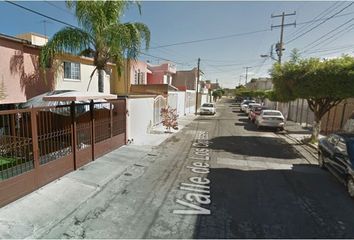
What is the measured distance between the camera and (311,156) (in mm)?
9539

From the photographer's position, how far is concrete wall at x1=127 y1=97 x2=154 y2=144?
10.9m

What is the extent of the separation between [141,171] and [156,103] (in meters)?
8.68

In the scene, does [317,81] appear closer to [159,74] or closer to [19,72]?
[19,72]

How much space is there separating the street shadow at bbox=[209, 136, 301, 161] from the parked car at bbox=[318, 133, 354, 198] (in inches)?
65.3

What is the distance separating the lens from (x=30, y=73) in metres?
10.5

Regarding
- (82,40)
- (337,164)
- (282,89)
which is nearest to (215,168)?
(337,164)

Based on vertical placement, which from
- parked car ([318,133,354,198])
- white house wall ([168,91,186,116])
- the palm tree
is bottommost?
parked car ([318,133,354,198])

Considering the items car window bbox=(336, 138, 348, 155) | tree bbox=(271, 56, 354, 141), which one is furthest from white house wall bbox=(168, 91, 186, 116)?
car window bbox=(336, 138, 348, 155)

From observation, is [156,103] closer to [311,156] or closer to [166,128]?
[166,128]

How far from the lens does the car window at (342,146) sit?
20.5 ft

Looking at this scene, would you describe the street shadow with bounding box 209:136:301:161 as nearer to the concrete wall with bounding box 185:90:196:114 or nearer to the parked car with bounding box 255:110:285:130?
the parked car with bounding box 255:110:285:130

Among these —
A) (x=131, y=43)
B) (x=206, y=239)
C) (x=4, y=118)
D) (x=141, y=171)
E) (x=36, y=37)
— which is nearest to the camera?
(x=206, y=239)

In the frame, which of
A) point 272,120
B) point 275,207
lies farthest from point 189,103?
point 275,207

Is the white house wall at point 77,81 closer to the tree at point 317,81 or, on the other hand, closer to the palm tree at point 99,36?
the palm tree at point 99,36
